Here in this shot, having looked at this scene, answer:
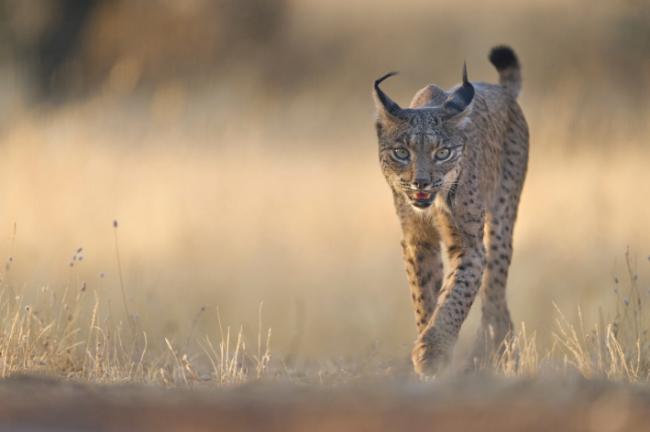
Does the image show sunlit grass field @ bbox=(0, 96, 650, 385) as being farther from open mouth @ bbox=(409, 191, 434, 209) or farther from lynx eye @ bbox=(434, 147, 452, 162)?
lynx eye @ bbox=(434, 147, 452, 162)

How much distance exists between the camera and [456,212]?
337 inches

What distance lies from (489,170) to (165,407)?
460 cm

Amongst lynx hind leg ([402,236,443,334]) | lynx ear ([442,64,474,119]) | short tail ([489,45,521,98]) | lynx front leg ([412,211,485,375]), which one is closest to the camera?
lynx front leg ([412,211,485,375])

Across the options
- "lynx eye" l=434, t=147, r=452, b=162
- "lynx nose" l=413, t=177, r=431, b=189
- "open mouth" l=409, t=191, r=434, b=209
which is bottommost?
"open mouth" l=409, t=191, r=434, b=209

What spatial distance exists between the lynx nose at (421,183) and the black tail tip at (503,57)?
2337 millimetres

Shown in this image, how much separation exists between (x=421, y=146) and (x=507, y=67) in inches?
85.4

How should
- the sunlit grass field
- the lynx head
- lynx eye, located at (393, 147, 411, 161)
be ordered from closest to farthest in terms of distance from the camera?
the lynx head < lynx eye, located at (393, 147, 411, 161) < the sunlit grass field

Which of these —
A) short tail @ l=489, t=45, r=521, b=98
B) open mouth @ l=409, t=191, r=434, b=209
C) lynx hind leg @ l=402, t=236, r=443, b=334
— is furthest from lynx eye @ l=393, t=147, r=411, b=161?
short tail @ l=489, t=45, r=521, b=98

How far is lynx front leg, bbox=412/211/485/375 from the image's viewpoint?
25.9ft

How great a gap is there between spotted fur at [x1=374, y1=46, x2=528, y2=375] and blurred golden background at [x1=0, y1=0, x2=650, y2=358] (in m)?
1.05

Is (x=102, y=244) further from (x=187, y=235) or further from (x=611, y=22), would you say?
(x=611, y=22)

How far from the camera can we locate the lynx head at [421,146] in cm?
821

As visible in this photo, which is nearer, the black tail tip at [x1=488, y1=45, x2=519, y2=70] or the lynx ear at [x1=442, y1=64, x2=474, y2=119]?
the lynx ear at [x1=442, y1=64, x2=474, y2=119]

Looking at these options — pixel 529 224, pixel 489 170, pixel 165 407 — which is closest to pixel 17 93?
pixel 529 224
